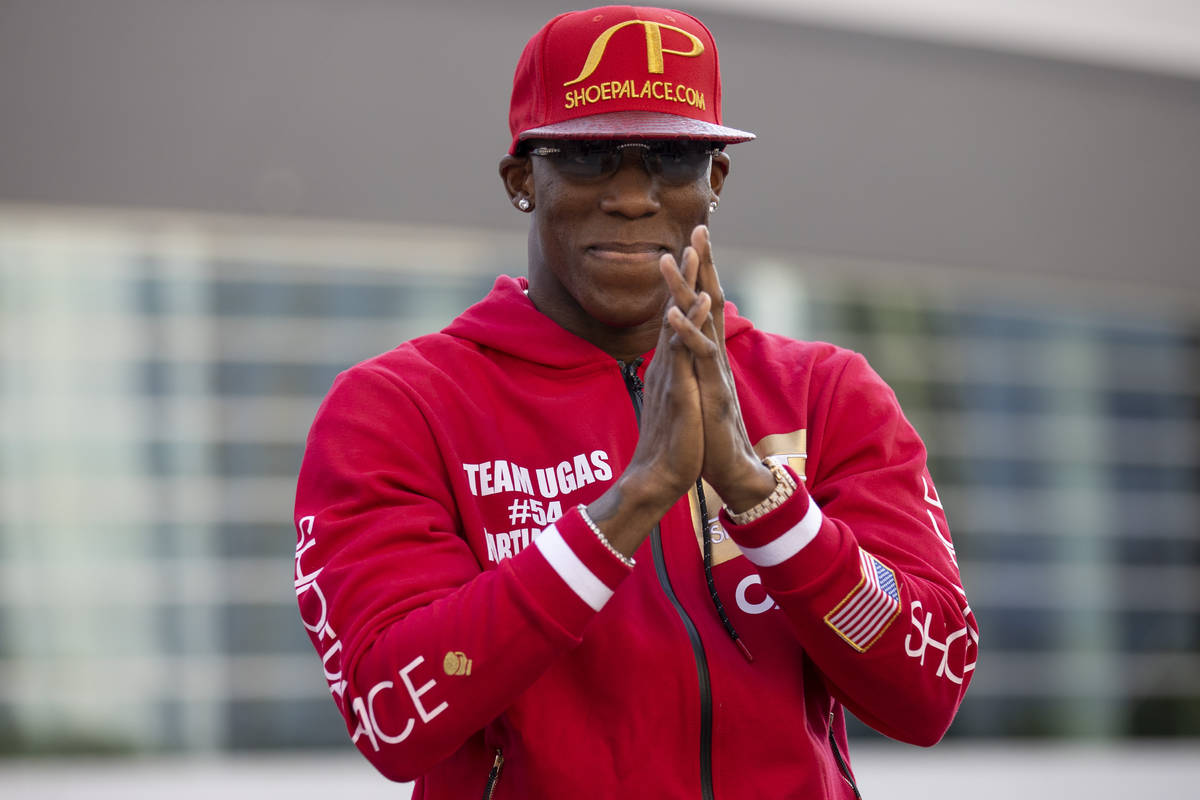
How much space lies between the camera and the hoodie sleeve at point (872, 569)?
205cm

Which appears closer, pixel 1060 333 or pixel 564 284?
pixel 564 284

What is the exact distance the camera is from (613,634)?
2199mm

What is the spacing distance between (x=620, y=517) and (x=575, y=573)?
11 cm

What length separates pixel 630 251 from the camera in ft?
7.70

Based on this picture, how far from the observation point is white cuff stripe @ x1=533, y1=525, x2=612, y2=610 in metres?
1.97

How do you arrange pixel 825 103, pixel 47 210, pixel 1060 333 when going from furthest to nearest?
pixel 1060 333 → pixel 825 103 → pixel 47 210

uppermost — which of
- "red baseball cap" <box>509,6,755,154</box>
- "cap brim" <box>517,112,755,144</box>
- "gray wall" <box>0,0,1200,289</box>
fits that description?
"gray wall" <box>0,0,1200,289</box>

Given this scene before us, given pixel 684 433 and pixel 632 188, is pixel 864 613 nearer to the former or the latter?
pixel 684 433

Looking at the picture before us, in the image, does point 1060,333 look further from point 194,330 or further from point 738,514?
point 738,514

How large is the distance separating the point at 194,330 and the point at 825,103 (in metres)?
16.0

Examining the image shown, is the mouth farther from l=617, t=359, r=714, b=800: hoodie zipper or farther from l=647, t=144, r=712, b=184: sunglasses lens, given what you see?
l=617, t=359, r=714, b=800: hoodie zipper

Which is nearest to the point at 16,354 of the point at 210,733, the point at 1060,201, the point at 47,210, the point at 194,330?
the point at 194,330

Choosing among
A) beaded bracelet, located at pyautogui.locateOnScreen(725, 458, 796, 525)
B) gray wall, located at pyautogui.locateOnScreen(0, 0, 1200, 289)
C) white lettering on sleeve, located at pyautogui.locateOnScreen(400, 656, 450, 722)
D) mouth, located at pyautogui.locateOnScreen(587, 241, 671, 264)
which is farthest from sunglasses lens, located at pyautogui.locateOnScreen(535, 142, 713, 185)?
gray wall, located at pyautogui.locateOnScreen(0, 0, 1200, 289)

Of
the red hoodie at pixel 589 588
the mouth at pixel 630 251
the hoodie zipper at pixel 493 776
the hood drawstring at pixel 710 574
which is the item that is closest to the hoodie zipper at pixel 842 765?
the red hoodie at pixel 589 588
